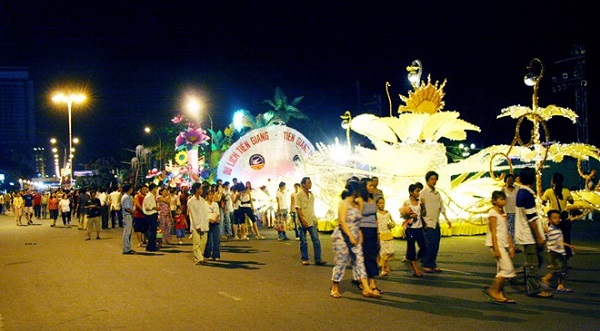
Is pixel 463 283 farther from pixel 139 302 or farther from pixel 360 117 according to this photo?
pixel 360 117

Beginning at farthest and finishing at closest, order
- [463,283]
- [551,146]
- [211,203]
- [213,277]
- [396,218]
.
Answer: [396,218] → [551,146] → [211,203] → [213,277] → [463,283]

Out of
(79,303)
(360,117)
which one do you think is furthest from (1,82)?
(79,303)

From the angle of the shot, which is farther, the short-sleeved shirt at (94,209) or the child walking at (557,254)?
the short-sleeved shirt at (94,209)

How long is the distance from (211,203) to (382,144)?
6608 mm

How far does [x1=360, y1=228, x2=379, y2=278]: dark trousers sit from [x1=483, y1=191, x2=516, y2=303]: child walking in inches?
61.9

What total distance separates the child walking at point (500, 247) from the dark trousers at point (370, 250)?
5.16 ft

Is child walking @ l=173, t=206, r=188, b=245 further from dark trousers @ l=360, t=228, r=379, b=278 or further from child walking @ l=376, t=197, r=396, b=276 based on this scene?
dark trousers @ l=360, t=228, r=379, b=278

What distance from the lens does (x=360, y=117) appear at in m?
18.9

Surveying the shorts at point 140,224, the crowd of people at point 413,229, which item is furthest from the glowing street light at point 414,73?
the shorts at point 140,224

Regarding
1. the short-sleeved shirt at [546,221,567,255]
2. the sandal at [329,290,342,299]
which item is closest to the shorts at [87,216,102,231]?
the sandal at [329,290,342,299]

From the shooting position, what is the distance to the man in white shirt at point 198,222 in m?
13.0

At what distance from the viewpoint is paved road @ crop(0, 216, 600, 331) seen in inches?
287

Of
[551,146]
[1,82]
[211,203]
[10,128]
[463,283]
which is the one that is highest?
[1,82]

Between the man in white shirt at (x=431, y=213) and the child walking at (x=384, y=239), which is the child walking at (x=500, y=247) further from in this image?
the child walking at (x=384, y=239)
